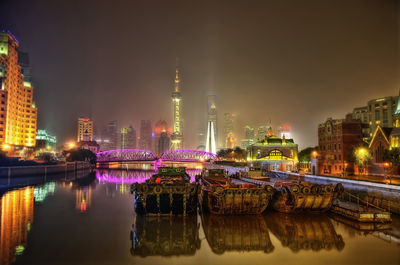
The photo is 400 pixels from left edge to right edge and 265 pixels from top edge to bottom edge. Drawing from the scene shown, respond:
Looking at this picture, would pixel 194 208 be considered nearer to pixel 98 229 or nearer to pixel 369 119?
pixel 98 229

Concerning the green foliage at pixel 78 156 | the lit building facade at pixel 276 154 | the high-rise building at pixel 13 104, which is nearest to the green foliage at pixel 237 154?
the lit building facade at pixel 276 154

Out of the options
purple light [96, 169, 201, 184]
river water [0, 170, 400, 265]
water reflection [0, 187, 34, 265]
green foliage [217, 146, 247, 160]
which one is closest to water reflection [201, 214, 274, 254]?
river water [0, 170, 400, 265]

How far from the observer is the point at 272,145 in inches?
2785

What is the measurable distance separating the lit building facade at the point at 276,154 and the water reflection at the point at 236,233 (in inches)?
1854

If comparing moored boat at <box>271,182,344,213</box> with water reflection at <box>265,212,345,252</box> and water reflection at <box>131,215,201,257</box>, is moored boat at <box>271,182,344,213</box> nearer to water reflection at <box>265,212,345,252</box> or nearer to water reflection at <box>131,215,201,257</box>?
water reflection at <box>265,212,345,252</box>

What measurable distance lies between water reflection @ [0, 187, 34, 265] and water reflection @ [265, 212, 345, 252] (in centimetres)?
1560

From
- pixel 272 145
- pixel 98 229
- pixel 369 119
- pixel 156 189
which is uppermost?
pixel 369 119

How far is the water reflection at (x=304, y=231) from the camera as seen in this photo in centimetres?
1749

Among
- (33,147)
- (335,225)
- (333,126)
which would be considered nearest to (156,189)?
(335,225)

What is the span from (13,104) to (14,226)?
329 ft

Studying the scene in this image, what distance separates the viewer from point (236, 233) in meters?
19.7

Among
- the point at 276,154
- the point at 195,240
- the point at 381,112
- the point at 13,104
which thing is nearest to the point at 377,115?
the point at 381,112

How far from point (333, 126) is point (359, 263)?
49273 mm

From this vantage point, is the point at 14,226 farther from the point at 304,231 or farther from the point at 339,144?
the point at 339,144
